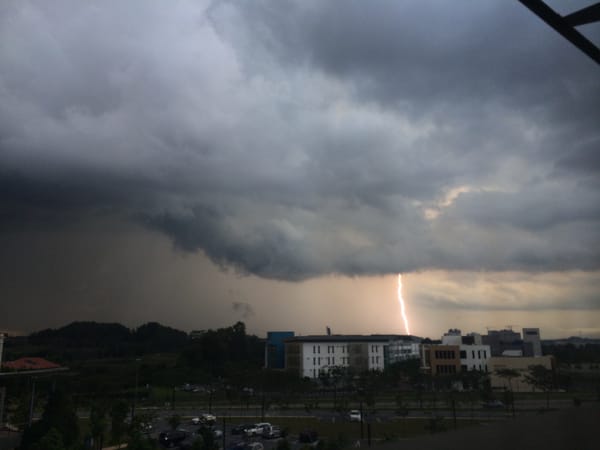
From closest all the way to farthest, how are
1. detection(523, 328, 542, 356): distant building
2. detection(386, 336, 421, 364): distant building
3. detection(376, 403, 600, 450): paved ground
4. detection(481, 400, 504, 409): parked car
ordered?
1. detection(376, 403, 600, 450): paved ground
2. detection(481, 400, 504, 409): parked car
3. detection(386, 336, 421, 364): distant building
4. detection(523, 328, 542, 356): distant building

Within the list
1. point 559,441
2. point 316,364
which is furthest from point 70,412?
point 316,364

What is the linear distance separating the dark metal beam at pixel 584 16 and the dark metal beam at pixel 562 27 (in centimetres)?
2

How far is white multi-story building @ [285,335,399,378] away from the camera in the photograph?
36.9m

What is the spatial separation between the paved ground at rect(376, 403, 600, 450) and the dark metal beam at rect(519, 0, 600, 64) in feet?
6.60

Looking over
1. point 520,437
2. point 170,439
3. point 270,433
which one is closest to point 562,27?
point 520,437

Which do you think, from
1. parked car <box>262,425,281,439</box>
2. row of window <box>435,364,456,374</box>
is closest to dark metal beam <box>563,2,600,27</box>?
parked car <box>262,425,281,439</box>

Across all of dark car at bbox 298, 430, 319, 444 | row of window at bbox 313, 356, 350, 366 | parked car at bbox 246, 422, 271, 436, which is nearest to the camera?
dark car at bbox 298, 430, 319, 444

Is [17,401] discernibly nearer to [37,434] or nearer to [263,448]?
[37,434]

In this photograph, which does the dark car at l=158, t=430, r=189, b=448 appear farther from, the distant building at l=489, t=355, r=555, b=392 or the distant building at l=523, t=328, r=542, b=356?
the distant building at l=523, t=328, r=542, b=356

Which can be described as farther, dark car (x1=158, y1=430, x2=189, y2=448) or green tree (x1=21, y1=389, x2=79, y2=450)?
dark car (x1=158, y1=430, x2=189, y2=448)

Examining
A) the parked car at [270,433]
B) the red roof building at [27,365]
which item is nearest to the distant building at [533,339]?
the parked car at [270,433]

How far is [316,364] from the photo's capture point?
122 feet

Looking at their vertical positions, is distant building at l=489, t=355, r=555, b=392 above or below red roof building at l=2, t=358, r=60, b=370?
below

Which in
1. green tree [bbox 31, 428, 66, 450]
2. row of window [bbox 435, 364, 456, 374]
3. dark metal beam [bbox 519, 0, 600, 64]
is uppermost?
dark metal beam [bbox 519, 0, 600, 64]
